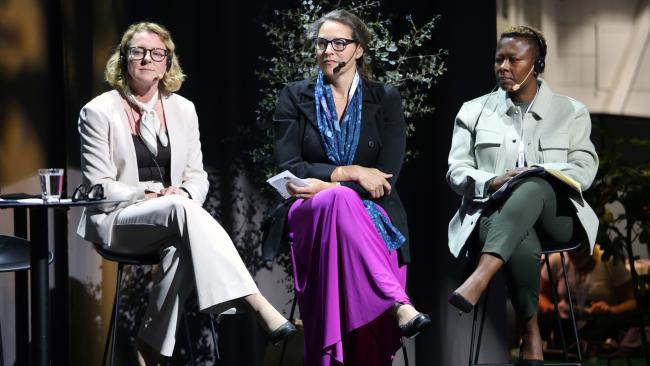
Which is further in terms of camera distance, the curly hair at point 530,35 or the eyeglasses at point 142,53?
the eyeglasses at point 142,53

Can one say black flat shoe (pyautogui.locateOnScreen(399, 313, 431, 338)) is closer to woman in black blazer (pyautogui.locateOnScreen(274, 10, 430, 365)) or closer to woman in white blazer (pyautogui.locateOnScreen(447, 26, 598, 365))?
woman in black blazer (pyautogui.locateOnScreen(274, 10, 430, 365))

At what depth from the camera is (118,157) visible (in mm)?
4637

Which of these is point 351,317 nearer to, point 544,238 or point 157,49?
point 544,238

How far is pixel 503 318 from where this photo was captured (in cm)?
543

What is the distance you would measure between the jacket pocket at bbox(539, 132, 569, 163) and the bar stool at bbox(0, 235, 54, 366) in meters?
2.13

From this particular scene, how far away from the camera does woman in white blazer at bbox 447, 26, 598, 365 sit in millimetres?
4152

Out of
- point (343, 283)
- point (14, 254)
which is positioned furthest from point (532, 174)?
point (14, 254)

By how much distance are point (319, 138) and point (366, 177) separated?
0.31 meters

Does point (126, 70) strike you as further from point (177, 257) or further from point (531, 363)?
point (531, 363)

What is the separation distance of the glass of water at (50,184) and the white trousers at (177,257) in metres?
0.62

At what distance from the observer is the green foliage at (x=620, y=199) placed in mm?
5594

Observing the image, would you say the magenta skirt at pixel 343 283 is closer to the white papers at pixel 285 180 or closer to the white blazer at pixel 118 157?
the white papers at pixel 285 180

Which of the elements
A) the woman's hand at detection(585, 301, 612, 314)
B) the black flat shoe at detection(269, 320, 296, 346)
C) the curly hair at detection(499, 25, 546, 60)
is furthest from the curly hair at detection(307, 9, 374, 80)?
the woman's hand at detection(585, 301, 612, 314)

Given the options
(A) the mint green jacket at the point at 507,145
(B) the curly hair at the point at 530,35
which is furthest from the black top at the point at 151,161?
(B) the curly hair at the point at 530,35
